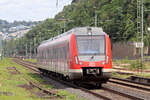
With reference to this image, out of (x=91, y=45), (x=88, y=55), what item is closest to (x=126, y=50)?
(x=91, y=45)

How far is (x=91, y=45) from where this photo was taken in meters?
19.3

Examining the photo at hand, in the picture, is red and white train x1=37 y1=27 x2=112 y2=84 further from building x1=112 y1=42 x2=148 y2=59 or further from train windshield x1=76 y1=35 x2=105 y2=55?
building x1=112 y1=42 x2=148 y2=59

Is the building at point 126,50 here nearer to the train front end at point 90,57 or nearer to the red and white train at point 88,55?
the red and white train at point 88,55

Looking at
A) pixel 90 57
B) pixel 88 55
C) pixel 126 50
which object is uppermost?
pixel 88 55

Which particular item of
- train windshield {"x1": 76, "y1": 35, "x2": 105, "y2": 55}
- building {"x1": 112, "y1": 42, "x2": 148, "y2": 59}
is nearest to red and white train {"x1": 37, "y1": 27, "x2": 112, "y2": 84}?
train windshield {"x1": 76, "y1": 35, "x2": 105, "y2": 55}

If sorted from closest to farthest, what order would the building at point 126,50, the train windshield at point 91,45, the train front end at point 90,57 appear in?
the train front end at point 90,57 < the train windshield at point 91,45 < the building at point 126,50

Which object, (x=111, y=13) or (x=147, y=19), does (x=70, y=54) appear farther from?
(x=111, y=13)

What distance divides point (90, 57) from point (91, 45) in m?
0.83

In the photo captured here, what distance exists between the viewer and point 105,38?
19375 mm

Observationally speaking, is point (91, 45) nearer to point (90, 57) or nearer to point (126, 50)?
point (90, 57)

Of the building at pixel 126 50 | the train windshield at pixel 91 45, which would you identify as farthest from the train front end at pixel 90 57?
the building at pixel 126 50

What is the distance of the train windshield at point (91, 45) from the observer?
1905 cm

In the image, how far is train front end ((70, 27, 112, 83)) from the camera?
18641 mm

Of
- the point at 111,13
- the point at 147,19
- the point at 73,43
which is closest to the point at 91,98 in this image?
the point at 73,43
